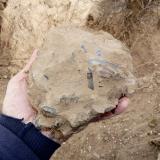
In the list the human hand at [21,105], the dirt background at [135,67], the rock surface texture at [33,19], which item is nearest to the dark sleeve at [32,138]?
the human hand at [21,105]

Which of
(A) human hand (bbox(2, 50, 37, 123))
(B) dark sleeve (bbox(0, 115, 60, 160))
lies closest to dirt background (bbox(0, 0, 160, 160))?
(A) human hand (bbox(2, 50, 37, 123))

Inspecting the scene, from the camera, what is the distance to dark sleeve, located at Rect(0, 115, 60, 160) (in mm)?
2031

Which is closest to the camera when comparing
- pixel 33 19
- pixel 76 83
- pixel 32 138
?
pixel 32 138

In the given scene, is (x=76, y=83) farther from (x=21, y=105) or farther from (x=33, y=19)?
(x=33, y=19)

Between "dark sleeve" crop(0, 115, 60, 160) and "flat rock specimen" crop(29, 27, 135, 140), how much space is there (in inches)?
3.2

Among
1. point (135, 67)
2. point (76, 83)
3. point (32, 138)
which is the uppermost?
point (76, 83)

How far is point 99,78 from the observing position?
2.20 metres

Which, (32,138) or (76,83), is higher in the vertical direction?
(76,83)

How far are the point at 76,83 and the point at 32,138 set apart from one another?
30 cm

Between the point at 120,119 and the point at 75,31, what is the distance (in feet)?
3.04

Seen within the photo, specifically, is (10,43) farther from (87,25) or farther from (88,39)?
(88,39)

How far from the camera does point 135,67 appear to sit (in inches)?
140

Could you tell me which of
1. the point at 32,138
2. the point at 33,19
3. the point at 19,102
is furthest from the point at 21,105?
the point at 33,19

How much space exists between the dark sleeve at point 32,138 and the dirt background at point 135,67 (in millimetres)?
1103
